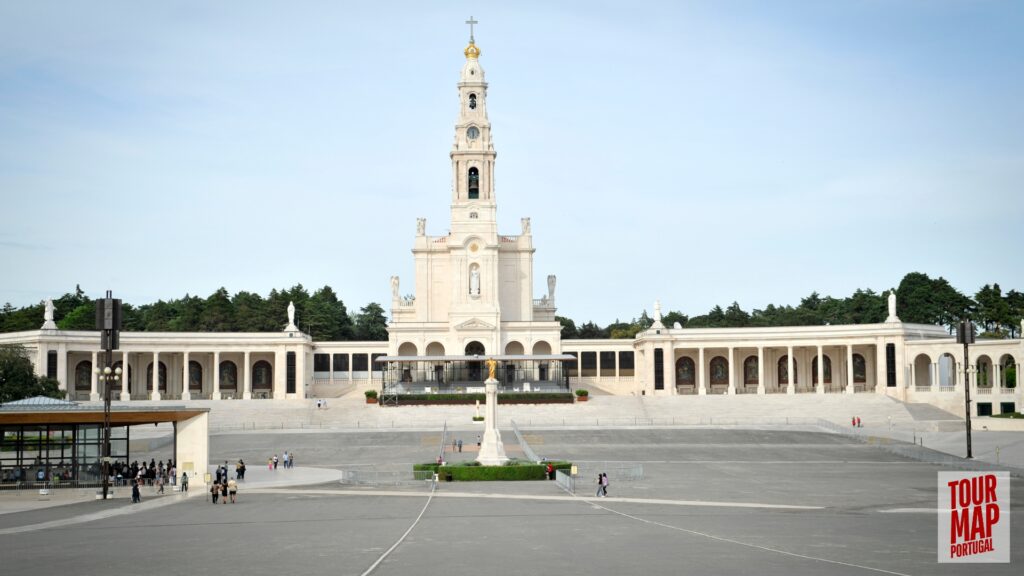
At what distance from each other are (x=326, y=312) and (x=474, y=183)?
2887cm

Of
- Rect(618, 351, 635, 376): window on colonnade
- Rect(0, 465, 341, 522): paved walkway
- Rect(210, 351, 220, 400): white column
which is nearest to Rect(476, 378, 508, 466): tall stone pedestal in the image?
Rect(0, 465, 341, 522): paved walkway

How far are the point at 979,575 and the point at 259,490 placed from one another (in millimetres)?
29950

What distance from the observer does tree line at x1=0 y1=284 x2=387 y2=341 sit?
119 m

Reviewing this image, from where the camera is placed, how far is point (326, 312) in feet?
416

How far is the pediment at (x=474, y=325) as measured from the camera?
335 feet

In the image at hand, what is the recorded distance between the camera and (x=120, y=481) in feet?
153

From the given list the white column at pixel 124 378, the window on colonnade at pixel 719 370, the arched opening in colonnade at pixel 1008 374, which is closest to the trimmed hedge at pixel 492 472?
the white column at pixel 124 378

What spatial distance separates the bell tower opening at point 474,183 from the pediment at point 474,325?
12.9 meters

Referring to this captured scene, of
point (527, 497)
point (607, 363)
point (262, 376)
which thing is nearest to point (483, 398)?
point (607, 363)

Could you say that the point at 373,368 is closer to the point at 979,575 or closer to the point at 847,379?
the point at 847,379

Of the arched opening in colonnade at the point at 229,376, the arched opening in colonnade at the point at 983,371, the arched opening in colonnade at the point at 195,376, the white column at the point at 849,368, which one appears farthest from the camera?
the arched opening in colonnade at the point at 229,376

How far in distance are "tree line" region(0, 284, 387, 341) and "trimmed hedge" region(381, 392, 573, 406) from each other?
1456 inches

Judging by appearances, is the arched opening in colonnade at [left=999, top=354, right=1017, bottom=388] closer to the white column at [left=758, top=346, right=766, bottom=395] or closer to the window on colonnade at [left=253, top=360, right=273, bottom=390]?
the white column at [left=758, top=346, right=766, bottom=395]

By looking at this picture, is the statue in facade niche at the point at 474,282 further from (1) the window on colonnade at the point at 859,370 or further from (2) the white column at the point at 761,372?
(1) the window on colonnade at the point at 859,370
